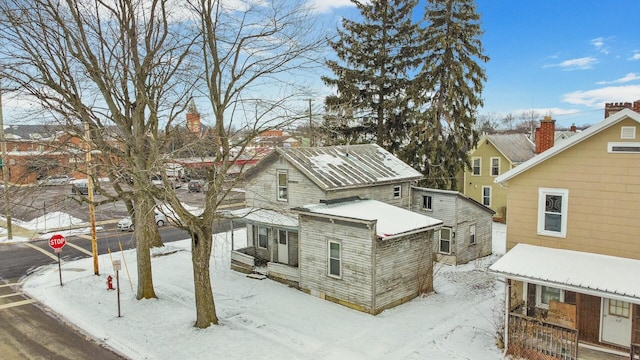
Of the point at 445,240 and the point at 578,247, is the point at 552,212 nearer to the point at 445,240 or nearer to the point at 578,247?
the point at 578,247

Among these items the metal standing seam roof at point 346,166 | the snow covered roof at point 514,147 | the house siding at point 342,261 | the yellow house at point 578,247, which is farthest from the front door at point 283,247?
the snow covered roof at point 514,147

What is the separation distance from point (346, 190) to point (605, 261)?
10.8 metres

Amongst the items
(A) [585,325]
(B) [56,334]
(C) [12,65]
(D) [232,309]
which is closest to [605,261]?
(A) [585,325]

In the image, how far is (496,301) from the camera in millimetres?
17547

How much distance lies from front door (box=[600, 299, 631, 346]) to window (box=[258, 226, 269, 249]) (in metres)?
14.8

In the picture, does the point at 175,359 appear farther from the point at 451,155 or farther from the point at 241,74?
the point at 451,155

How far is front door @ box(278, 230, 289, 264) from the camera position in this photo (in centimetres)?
2125

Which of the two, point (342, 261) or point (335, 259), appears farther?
point (335, 259)

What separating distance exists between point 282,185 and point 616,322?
14.6 meters

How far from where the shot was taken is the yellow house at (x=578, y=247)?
1227cm

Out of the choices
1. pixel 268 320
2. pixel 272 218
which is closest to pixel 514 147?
pixel 272 218

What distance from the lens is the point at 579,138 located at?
13.4 meters

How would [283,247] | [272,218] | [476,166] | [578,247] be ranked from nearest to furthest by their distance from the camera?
[578,247] → [272,218] → [283,247] → [476,166]

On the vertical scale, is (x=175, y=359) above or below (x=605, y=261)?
below
